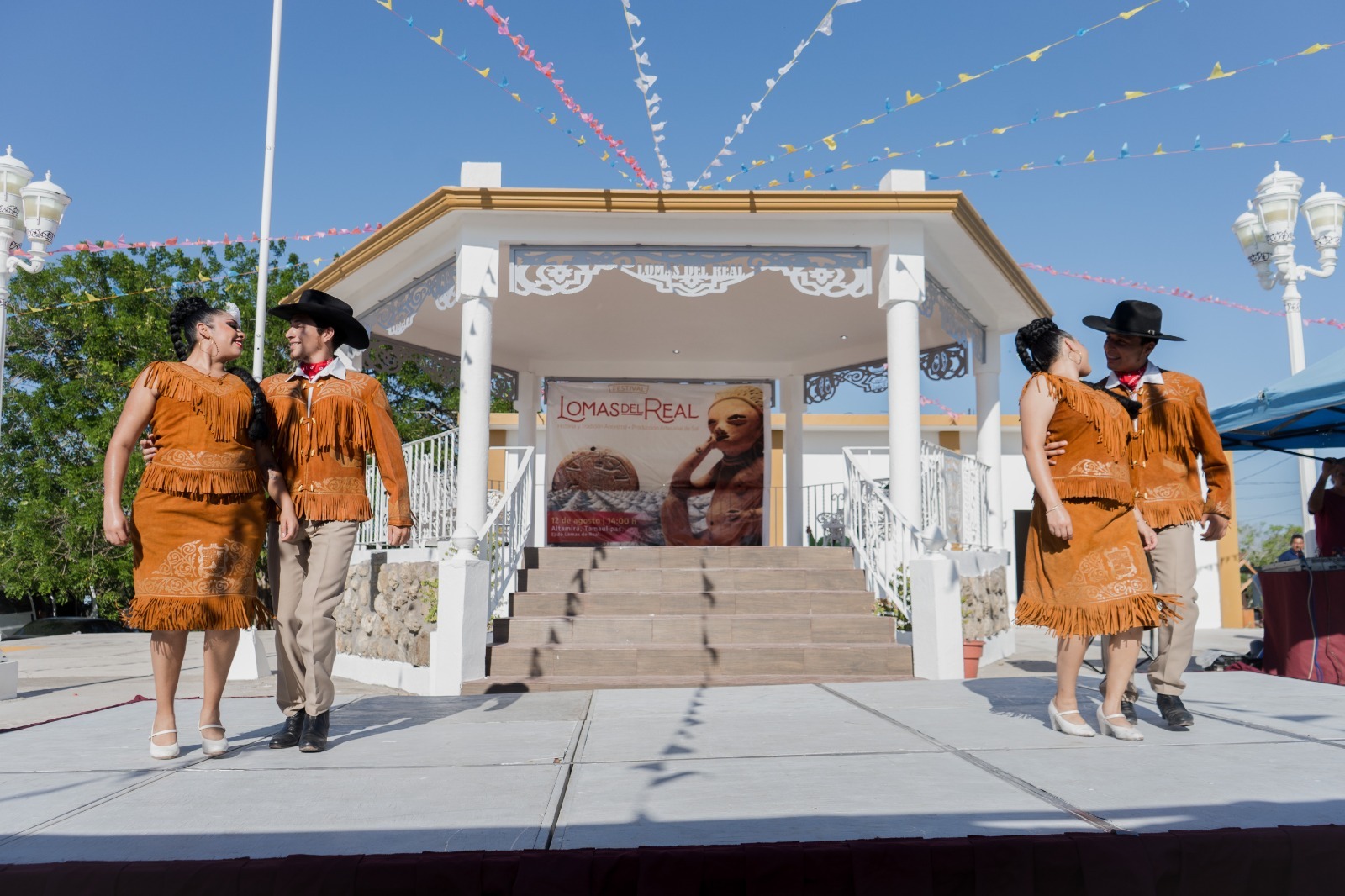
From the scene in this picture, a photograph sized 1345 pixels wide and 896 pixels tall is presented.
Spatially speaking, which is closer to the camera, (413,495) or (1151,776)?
(1151,776)

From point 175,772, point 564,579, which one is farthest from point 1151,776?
point 564,579

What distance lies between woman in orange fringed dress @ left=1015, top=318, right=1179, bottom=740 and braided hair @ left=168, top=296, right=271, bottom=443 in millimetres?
2759

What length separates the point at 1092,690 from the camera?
4488 mm

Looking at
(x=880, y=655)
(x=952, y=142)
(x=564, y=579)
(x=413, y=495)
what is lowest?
(x=880, y=655)

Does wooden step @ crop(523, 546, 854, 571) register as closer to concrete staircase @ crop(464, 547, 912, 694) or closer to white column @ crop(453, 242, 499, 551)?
concrete staircase @ crop(464, 547, 912, 694)

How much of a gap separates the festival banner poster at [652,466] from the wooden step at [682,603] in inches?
156

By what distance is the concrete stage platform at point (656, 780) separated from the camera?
2.14 m

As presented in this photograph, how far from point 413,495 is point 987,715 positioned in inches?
222

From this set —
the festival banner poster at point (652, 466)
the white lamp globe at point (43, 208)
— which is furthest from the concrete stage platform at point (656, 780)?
the festival banner poster at point (652, 466)

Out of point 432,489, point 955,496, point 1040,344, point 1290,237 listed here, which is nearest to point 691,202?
point 432,489

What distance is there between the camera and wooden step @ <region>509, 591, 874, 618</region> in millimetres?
6992

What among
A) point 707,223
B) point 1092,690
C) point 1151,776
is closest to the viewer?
point 1151,776

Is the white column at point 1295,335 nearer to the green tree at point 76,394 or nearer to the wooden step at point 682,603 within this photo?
the wooden step at point 682,603

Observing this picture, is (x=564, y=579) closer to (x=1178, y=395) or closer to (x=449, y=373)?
(x=449, y=373)
